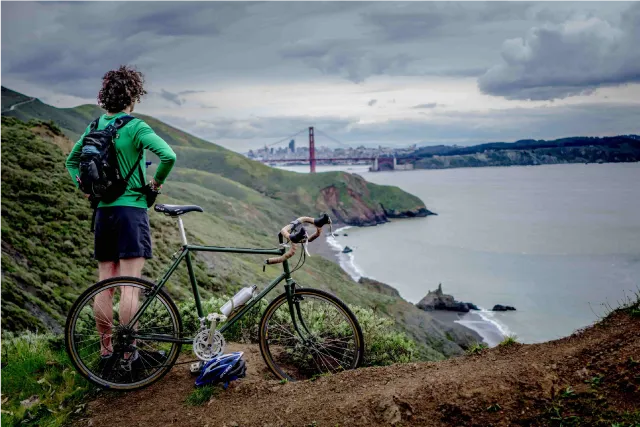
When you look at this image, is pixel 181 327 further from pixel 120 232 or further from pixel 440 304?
pixel 440 304

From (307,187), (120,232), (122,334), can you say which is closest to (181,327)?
(122,334)

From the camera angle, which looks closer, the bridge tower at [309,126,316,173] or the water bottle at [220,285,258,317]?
the water bottle at [220,285,258,317]

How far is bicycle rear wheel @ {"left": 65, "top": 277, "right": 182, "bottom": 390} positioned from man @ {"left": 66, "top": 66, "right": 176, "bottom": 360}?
2 cm

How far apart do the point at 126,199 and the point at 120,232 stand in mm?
332

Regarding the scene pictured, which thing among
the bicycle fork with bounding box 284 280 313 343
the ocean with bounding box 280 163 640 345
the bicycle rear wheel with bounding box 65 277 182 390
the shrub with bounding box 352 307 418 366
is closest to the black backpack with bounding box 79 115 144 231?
the bicycle rear wheel with bounding box 65 277 182 390

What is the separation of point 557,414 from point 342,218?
5114 inches

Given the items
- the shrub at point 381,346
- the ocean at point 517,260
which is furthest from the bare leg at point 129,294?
the ocean at point 517,260

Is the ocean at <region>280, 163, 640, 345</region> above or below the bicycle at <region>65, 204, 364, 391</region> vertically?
below

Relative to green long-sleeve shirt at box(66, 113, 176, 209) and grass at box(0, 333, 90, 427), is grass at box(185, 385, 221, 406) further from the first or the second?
green long-sleeve shirt at box(66, 113, 176, 209)

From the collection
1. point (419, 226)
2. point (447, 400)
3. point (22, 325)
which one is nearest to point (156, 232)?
point (22, 325)

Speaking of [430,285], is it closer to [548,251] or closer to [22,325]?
[548,251]

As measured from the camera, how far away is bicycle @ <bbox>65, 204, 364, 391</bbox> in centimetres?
516

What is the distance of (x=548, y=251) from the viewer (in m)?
93.2

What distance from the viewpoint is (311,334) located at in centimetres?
549
